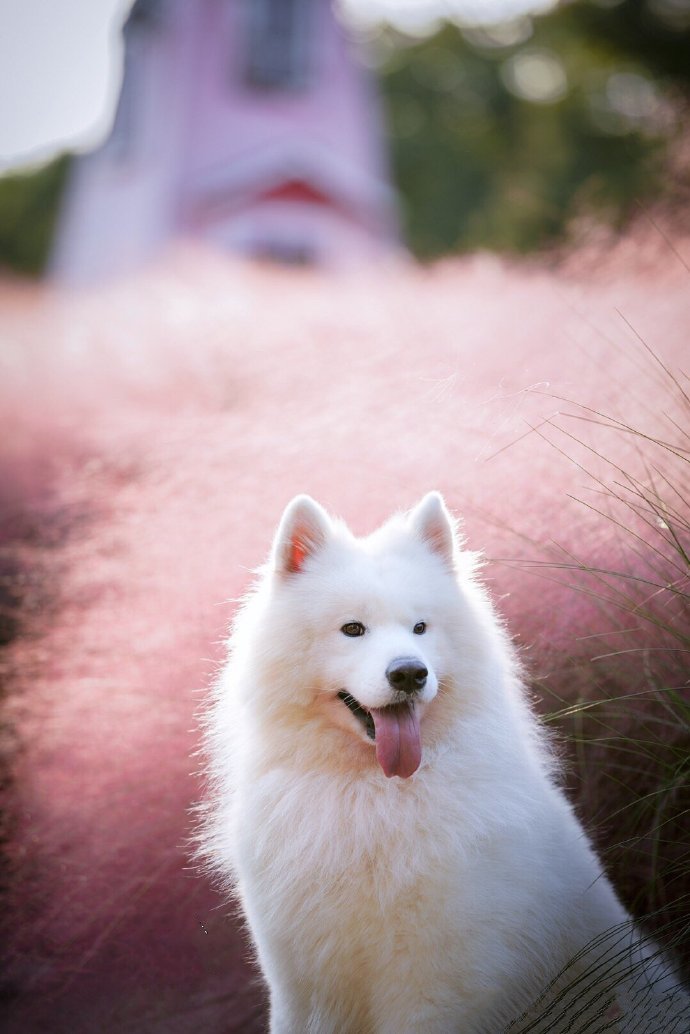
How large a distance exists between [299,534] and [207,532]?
1219 millimetres

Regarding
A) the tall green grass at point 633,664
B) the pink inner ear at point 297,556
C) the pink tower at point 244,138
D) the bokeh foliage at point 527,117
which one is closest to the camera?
the pink inner ear at point 297,556

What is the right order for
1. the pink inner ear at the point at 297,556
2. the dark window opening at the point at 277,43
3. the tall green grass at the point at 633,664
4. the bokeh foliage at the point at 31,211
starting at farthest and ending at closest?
the bokeh foliage at the point at 31,211, the dark window opening at the point at 277,43, the tall green grass at the point at 633,664, the pink inner ear at the point at 297,556

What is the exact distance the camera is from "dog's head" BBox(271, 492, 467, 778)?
189 cm

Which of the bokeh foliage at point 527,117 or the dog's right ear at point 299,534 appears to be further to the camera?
the bokeh foliage at point 527,117

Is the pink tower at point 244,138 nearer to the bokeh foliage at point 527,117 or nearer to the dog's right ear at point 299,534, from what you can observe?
the bokeh foliage at point 527,117

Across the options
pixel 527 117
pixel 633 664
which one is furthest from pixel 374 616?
pixel 527 117

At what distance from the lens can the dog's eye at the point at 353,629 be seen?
6.61ft

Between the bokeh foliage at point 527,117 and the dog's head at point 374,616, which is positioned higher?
the bokeh foliage at point 527,117

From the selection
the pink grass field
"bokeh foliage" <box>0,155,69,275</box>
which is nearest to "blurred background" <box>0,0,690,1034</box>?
the pink grass field

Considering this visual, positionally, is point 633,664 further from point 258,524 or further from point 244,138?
point 244,138

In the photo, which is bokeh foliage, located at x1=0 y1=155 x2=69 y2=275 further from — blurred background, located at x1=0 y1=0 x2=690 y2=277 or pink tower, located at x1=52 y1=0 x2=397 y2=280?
pink tower, located at x1=52 y1=0 x2=397 y2=280

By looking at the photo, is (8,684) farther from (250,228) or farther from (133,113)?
(133,113)

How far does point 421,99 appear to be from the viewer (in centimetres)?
2175

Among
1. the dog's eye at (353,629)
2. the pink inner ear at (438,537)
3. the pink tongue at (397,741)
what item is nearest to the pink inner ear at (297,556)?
the dog's eye at (353,629)
